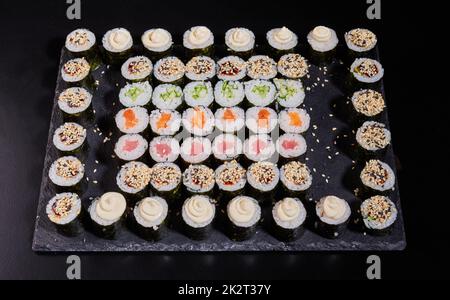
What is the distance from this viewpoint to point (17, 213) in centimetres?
440

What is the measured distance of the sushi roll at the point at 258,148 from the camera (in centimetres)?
441

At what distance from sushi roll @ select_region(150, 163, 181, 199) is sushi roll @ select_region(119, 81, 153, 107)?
50cm

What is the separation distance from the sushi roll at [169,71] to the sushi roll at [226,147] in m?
0.50

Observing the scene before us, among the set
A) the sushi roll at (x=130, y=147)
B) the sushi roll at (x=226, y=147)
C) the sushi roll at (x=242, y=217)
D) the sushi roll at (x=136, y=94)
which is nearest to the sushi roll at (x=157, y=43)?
the sushi roll at (x=136, y=94)

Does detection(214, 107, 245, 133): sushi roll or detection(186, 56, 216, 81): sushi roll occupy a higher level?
detection(186, 56, 216, 81): sushi roll

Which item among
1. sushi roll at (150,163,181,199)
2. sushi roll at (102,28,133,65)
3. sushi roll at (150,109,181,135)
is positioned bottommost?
sushi roll at (150,163,181,199)

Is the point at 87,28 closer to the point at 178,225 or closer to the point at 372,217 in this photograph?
the point at 178,225

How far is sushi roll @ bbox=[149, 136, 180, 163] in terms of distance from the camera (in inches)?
174

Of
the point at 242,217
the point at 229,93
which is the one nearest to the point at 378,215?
the point at 242,217

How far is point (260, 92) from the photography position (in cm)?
468

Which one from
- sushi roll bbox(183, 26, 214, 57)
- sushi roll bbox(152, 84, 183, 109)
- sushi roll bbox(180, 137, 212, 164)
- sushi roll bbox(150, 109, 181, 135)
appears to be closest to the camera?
sushi roll bbox(180, 137, 212, 164)

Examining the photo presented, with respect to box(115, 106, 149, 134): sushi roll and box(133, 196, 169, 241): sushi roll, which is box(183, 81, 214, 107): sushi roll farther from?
box(133, 196, 169, 241): sushi roll

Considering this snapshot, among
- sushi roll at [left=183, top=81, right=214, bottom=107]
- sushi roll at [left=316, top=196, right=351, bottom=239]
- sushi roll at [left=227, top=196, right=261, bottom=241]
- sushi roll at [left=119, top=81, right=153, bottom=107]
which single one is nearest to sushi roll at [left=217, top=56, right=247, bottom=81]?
sushi roll at [left=183, top=81, right=214, bottom=107]

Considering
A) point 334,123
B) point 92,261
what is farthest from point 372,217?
point 92,261
